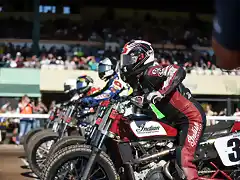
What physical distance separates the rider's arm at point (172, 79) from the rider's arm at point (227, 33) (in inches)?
134

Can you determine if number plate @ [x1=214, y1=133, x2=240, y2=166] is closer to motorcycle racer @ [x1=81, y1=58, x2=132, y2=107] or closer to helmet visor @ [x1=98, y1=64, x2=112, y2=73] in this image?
motorcycle racer @ [x1=81, y1=58, x2=132, y2=107]

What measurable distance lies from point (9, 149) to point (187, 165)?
10.1 meters

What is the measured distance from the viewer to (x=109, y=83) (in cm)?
776

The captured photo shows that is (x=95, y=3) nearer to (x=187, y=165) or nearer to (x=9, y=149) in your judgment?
(x=9, y=149)

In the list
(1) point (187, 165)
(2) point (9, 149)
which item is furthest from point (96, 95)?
(2) point (9, 149)

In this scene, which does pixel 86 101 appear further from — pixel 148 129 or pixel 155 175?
pixel 155 175

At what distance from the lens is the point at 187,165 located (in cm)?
545

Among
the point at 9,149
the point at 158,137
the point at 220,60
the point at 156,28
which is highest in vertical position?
the point at 156,28

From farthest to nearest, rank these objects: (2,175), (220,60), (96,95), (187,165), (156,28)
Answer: (156,28) → (2,175) → (96,95) → (187,165) → (220,60)

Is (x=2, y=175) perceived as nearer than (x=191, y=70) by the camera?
Yes

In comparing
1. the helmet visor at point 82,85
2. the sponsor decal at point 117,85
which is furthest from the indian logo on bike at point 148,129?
the helmet visor at point 82,85

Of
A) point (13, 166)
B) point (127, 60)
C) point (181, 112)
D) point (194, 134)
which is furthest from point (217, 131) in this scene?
point (13, 166)

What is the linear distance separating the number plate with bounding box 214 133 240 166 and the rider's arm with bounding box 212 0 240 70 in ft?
12.8

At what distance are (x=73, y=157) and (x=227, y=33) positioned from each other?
3991 millimetres
